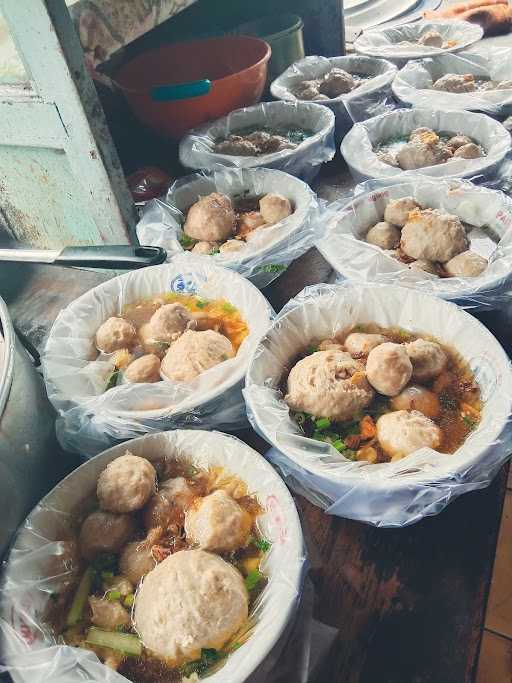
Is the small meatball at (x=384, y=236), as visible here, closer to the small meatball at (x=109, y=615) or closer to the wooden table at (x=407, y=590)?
the wooden table at (x=407, y=590)

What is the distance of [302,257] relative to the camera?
2.38 m

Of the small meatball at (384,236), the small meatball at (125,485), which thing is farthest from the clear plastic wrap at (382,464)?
the small meatball at (384,236)

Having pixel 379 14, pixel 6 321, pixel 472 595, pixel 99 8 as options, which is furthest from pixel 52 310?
pixel 379 14

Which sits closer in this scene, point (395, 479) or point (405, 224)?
point (395, 479)

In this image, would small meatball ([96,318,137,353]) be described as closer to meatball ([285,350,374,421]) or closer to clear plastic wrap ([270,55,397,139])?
meatball ([285,350,374,421])

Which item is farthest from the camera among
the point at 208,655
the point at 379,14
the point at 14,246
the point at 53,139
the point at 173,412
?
the point at 379,14

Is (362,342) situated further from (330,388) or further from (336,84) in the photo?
(336,84)

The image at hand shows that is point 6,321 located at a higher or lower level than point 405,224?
higher

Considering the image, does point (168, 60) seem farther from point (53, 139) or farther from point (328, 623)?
point (328, 623)

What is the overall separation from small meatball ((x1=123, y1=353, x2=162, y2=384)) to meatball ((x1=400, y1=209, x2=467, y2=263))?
103 centimetres

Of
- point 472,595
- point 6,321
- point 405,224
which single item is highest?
point 6,321

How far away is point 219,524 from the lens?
121 centimetres

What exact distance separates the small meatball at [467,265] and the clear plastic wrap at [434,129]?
1.84 feet

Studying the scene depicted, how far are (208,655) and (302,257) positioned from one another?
5.53 feet
